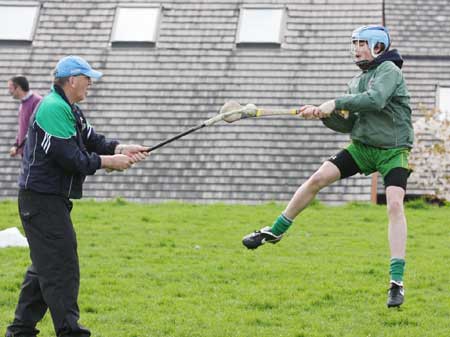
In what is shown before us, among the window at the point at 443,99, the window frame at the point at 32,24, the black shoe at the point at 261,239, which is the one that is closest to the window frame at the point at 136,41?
the window frame at the point at 32,24

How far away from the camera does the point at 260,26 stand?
23.5 meters

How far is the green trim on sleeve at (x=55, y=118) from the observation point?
8.60 m

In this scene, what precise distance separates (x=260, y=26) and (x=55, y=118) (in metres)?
15.3

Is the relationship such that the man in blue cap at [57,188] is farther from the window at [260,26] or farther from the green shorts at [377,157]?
the window at [260,26]

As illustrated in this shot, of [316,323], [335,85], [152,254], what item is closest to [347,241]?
[152,254]

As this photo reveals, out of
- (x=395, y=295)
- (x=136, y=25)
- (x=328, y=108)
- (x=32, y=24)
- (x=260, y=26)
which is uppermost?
(x=260, y=26)

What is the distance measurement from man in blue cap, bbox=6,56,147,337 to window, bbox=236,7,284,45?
574 inches

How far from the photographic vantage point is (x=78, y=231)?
15594mm

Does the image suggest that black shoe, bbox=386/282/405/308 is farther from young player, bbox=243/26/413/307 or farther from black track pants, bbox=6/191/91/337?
black track pants, bbox=6/191/91/337

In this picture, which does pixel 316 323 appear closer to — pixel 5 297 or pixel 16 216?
pixel 5 297

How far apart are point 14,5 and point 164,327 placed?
51.9 ft

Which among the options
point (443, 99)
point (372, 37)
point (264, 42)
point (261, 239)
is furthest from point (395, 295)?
point (443, 99)

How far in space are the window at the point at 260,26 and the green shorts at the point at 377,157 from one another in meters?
13.4

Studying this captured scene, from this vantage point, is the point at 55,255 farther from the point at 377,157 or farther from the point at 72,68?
the point at 377,157
